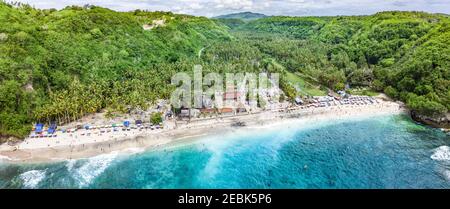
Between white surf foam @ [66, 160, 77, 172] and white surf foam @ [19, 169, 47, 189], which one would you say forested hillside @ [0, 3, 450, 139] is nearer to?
white surf foam @ [19, 169, 47, 189]

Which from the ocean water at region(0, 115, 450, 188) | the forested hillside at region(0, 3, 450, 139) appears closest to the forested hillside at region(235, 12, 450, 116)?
the forested hillside at region(0, 3, 450, 139)

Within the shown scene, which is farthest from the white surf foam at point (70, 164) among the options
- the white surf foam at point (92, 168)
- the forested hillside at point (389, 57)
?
the forested hillside at point (389, 57)

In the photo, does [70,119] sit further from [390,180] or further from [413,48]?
[413,48]

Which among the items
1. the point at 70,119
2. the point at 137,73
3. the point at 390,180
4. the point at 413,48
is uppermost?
the point at 413,48

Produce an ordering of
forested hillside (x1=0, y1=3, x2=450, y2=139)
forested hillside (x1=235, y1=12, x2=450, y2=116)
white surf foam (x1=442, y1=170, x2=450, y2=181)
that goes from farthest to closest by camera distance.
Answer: forested hillside (x1=235, y1=12, x2=450, y2=116), forested hillside (x1=0, y1=3, x2=450, y2=139), white surf foam (x1=442, y1=170, x2=450, y2=181)

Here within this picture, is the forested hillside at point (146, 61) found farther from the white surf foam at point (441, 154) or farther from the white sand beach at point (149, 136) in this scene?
the white surf foam at point (441, 154)
